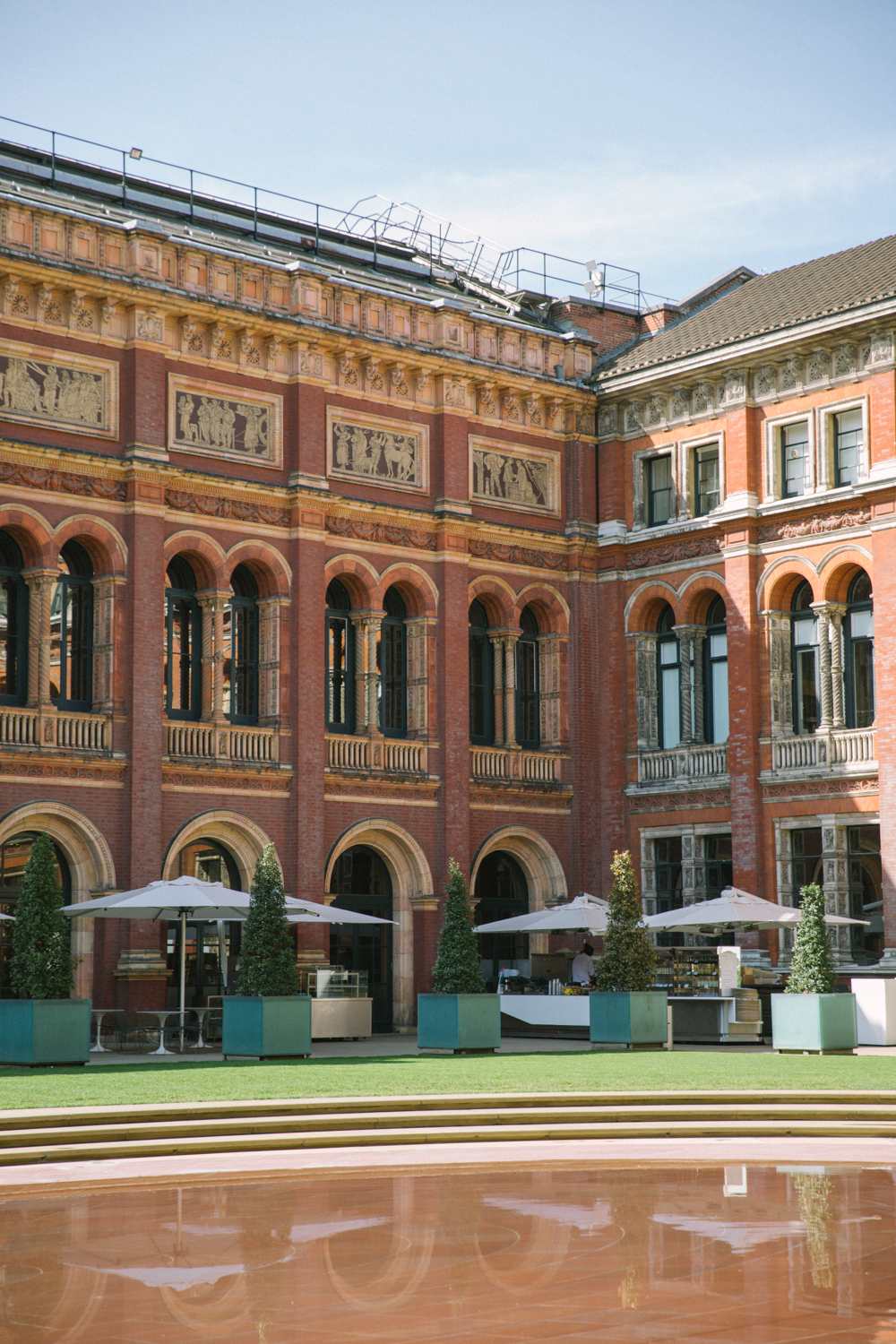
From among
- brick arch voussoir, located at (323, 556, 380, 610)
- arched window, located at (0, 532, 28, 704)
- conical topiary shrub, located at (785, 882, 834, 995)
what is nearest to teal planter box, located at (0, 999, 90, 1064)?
arched window, located at (0, 532, 28, 704)

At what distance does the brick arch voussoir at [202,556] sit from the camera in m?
34.6

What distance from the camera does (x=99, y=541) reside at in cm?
3356

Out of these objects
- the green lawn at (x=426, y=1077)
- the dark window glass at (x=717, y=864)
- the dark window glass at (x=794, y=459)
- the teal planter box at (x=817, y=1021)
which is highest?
the dark window glass at (x=794, y=459)

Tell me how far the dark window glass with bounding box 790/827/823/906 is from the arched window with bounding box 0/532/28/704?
15303 millimetres

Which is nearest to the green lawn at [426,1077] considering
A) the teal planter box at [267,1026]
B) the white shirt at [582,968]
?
the teal planter box at [267,1026]

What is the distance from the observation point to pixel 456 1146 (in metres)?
17.5

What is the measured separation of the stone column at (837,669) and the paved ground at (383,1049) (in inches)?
293

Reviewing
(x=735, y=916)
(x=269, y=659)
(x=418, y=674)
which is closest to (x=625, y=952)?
(x=735, y=916)

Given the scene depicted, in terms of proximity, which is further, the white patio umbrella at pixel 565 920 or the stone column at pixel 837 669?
the stone column at pixel 837 669

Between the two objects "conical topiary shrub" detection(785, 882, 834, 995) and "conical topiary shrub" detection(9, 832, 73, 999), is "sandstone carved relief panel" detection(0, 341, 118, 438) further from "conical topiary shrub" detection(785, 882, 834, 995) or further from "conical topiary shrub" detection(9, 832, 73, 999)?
"conical topiary shrub" detection(785, 882, 834, 995)

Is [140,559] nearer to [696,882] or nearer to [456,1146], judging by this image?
[696,882]

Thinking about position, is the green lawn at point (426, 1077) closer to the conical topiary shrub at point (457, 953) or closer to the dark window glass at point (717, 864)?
the conical topiary shrub at point (457, 953)

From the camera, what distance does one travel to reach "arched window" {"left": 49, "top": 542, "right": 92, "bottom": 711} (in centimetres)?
3344

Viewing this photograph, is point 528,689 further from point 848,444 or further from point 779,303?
point 779,303
